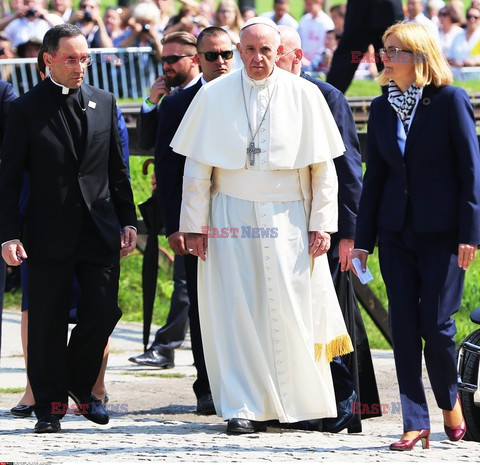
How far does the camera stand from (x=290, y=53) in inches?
304

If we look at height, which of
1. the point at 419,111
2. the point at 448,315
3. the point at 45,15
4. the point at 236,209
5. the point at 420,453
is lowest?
the point at 420,453

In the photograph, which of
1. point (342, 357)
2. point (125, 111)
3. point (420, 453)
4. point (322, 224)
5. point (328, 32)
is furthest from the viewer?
point (328, 32)

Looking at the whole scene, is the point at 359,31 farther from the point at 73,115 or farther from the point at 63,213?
the point at 63,213

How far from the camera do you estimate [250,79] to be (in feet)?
23.8

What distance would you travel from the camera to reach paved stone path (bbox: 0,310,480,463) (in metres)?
6.34

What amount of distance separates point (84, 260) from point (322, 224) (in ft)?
4.15

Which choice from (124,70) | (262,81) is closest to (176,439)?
(262,81)

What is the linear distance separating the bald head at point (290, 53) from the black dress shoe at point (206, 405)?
6.24 ft

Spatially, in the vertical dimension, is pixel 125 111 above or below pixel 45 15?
below

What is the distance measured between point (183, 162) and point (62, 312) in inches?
45.8

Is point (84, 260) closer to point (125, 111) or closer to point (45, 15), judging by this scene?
point (125, 111)

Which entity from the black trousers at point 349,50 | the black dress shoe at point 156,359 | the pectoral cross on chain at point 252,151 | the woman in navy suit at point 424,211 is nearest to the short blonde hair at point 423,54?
the woman in navy suit at point 424,211

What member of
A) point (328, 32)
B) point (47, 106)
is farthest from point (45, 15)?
point (47, 106)

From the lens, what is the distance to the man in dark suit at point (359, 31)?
36.3ft
